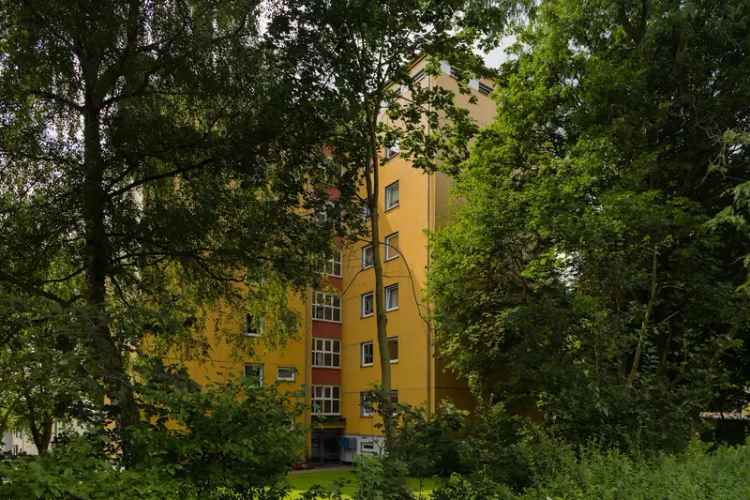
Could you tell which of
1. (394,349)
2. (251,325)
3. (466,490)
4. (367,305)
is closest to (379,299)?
(466,490)

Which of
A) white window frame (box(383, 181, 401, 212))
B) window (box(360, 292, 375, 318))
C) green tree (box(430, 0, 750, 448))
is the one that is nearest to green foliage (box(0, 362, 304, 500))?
green tree (box(430, 0, 750, 448))

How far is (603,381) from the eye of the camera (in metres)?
9.66

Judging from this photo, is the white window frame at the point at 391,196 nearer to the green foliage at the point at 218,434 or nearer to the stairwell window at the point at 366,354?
the stairwell window at the point at 366,354

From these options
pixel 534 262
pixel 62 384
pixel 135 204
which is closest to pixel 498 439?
pixel 62 384

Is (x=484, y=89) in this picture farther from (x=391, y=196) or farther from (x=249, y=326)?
(x=249, y=326)

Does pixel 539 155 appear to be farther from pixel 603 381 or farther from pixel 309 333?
pixel 309 333

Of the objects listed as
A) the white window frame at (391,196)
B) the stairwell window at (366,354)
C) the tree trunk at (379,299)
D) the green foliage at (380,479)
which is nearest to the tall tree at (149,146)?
the tree trunk at (379,299)

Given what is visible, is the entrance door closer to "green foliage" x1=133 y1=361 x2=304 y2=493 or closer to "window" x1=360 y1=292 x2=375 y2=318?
"window" x1=360 y1=292 x2=375 y2=318

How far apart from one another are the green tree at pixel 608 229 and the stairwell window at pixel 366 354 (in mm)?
9670

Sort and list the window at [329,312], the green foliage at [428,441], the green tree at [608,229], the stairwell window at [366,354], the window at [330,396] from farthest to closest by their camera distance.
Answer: the window at [329,312] → the window at [330,396] → the stairwell window at [366,354] → the green tree at [608,229] → the green foliage at [428,441]

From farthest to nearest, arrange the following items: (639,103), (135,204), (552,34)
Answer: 1. (552,34)
2. (639,103)
3. (135,204)

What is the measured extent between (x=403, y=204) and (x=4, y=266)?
22.1 metres

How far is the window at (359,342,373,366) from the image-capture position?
107 feet

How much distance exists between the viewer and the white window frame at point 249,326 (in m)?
11.4
